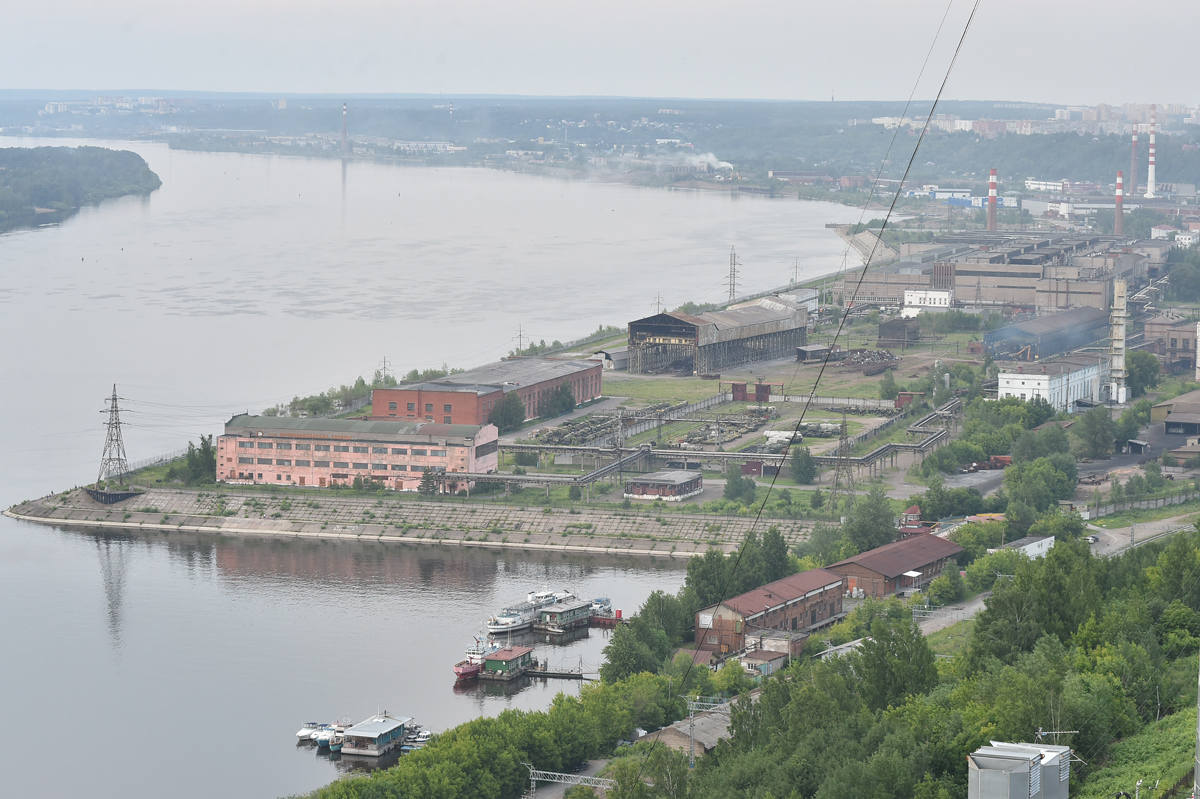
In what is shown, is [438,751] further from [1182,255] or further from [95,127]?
[95,127]

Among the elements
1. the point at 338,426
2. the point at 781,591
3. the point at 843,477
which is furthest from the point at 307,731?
the point at 843,477

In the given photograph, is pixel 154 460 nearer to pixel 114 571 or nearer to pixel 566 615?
pixel 114 571

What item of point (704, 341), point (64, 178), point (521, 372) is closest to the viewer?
point (521, 372)

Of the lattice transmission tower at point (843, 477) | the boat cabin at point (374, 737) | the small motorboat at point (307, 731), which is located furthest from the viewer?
the lattice transmission tower at point (843, 477)

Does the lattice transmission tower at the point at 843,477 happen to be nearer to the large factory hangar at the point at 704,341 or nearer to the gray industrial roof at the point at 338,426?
the gray industrial roof at the point at 338,426

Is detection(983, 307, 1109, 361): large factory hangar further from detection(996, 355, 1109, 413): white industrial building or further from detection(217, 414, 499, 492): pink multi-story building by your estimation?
detection(217, 414, 499, 492): pink multi-story building

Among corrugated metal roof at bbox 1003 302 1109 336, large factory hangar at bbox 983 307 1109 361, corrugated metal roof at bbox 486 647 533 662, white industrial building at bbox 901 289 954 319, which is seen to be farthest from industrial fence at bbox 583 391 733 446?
white industrial building at bbox 901 289 954 319

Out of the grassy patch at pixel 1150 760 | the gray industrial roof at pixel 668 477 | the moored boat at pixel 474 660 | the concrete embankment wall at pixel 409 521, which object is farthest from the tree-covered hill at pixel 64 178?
the grassy patch at pixel 1150 760
